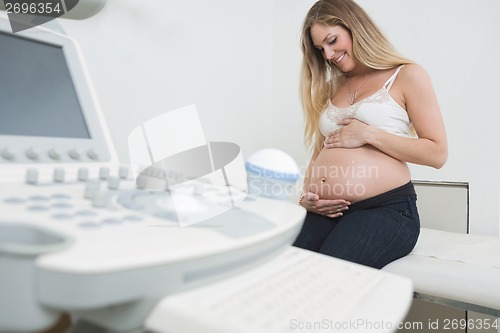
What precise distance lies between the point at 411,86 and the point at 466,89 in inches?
26.7

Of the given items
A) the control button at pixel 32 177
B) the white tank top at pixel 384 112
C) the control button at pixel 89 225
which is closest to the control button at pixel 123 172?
the control button at pixel 32 177

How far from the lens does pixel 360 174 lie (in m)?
1.14

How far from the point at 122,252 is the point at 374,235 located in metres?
0.86

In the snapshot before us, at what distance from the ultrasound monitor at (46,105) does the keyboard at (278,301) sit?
336 mm

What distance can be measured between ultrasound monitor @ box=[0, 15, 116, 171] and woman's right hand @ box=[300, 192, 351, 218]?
2.33 ft

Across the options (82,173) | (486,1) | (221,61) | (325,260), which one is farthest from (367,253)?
(486,1)

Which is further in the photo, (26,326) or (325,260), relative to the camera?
(325,260)

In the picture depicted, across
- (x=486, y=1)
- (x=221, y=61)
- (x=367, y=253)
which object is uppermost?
(x=486, y=1)

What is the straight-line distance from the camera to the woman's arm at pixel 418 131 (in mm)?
1133

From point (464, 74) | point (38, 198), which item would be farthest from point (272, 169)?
point (464, 74)

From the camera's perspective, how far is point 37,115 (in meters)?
0.56

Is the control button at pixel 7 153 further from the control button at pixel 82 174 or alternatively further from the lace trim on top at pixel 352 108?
the lace trim on top at pixel 352 108

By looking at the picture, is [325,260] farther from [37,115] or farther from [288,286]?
[37,115]

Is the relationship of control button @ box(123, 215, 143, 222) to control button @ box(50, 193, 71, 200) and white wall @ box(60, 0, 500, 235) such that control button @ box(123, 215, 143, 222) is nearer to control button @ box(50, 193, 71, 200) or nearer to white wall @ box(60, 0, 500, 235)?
control button @ box(50, 193, 71, 200)
